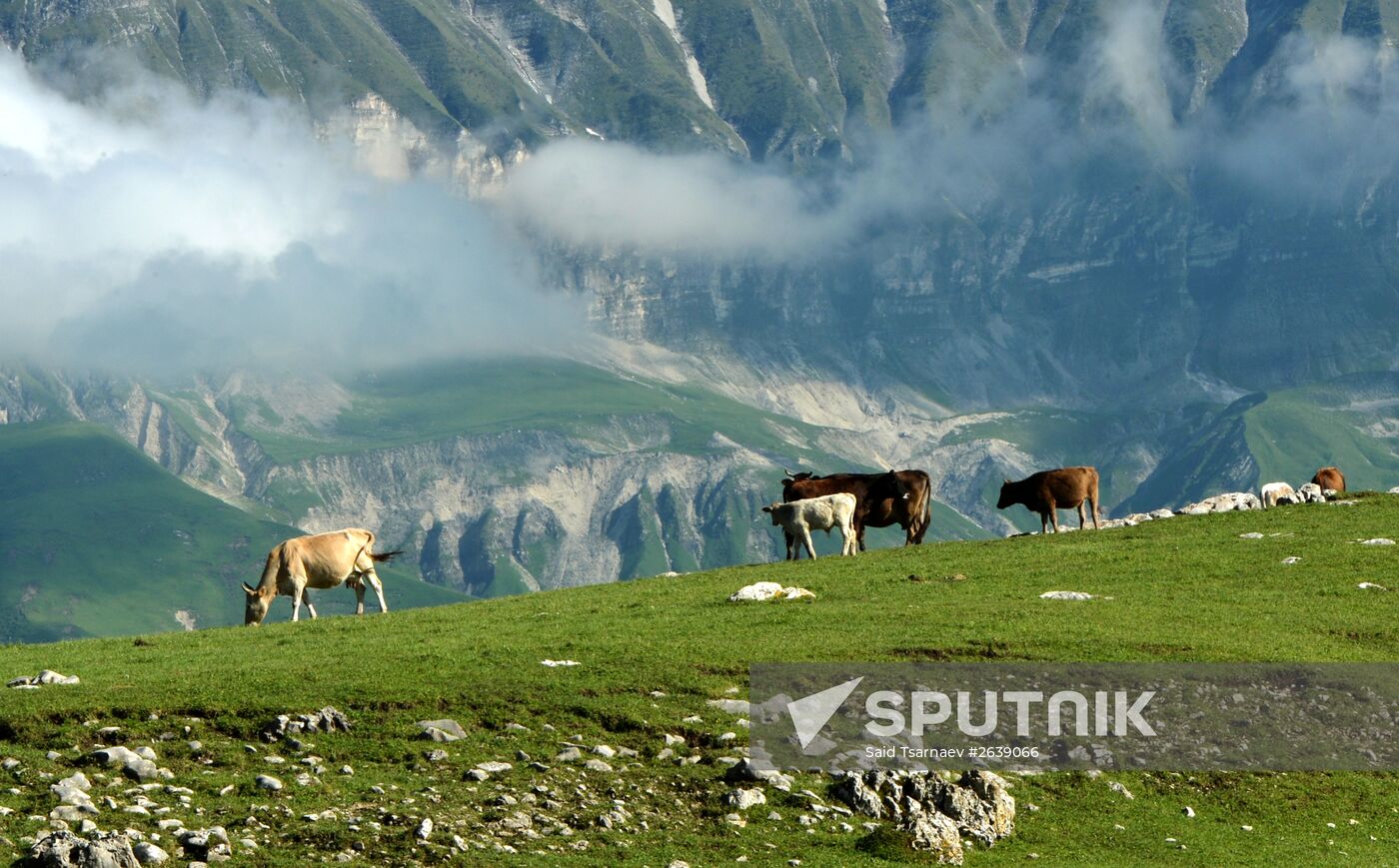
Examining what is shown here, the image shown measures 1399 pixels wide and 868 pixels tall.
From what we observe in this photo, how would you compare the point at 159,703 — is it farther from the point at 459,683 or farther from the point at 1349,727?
the point at 1349,727

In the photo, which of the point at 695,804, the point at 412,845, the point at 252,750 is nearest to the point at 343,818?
the point at 412,845

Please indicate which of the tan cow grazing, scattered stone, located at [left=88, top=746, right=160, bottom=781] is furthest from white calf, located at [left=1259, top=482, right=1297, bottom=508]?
scattered stone, located at [left=88, top=746, right=160, bottom=781]

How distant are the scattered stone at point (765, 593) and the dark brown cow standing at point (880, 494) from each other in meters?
14.8

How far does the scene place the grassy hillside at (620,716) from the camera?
2552cm

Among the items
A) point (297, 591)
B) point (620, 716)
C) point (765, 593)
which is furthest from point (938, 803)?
point (297, 591)

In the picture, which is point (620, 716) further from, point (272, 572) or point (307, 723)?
point (272, 572)

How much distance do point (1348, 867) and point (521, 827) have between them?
12.7 m

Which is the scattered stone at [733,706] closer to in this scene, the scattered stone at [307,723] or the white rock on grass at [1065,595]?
the scattered stone at [307,723]

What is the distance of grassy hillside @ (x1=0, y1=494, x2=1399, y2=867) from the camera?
25.5 m

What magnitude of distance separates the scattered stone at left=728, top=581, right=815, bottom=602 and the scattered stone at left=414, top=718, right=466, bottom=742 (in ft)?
49.2

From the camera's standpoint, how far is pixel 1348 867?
27125 millimetres

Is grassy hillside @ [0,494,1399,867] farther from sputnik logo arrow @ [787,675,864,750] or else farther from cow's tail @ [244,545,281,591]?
cow's tail @ [244,545,281,591]

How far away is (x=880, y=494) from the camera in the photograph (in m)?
60.3

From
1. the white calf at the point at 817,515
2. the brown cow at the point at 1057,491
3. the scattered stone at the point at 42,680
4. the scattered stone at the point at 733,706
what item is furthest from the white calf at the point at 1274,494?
the scattered stone at the point at 42,680
